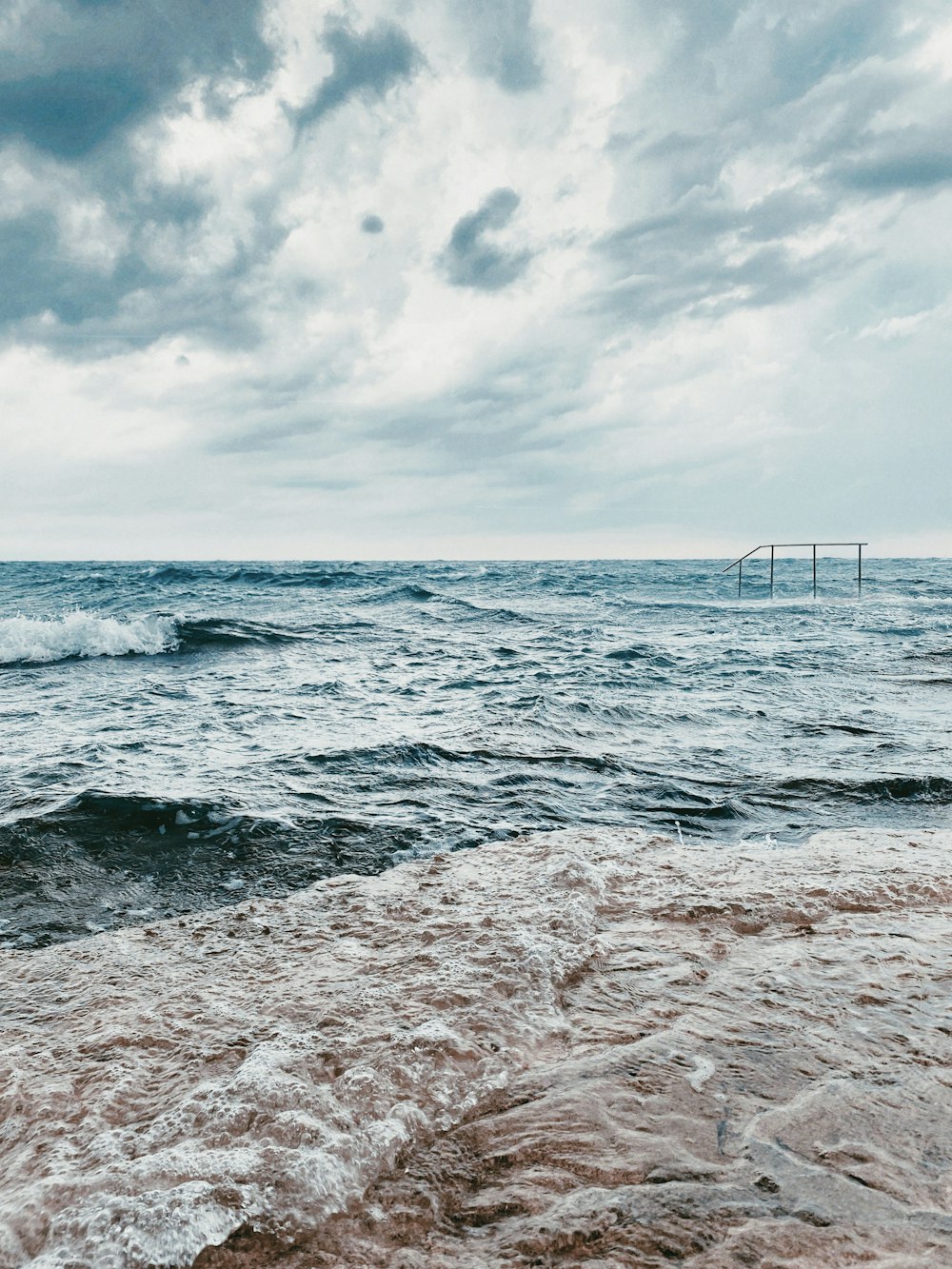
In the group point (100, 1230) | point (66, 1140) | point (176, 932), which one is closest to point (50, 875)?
point (176, 932)

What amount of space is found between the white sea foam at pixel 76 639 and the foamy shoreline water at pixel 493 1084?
1154cm

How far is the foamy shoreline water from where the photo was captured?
5.52 feet

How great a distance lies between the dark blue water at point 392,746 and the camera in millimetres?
4500

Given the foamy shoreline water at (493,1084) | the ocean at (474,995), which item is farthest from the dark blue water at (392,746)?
the foamy shoreline water at (493,1084)

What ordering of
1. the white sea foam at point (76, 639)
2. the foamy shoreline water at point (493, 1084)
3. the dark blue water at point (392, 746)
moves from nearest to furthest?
the foamy shoreline water at point (493, 1084) → the dark blue water at point (392, 746) → the white sea foam at point (76, 639)

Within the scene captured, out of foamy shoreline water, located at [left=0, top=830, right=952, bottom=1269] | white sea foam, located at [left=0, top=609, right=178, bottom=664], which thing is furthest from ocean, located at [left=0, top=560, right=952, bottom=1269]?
white sea foam, located at [left=0, top=609, right=178, bottom=664]

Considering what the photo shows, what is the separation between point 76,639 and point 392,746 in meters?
9.83

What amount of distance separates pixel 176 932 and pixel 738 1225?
2.69m

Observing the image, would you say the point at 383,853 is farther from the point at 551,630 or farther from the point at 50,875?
the point at 551,630

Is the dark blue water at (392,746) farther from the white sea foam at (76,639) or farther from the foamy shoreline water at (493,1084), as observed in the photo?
the foamy shoreline water at (493,1084)

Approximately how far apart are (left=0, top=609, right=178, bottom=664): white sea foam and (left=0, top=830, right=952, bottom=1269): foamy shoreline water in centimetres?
1154

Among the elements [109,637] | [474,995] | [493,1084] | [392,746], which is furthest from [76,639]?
[493,1084]

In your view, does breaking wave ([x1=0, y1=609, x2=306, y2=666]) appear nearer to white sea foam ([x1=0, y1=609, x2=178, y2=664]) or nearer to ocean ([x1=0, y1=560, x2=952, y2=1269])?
white sea foam ([x1=0, y1=609, x2=178, y2=664])

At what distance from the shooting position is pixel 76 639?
45.9ft
